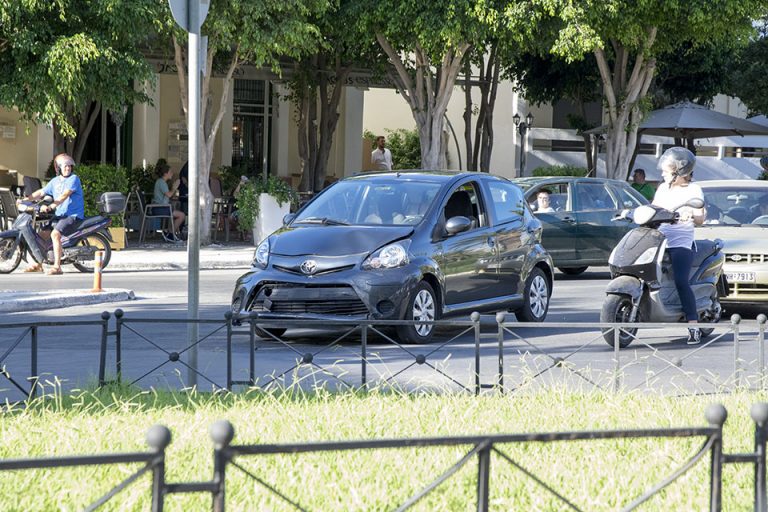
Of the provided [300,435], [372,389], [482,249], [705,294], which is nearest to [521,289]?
[482,249]

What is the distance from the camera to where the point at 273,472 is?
206 inches

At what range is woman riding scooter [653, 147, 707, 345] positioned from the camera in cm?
1116

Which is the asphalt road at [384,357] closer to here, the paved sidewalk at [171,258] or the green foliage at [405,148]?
the paved sidewalk at [171,258]

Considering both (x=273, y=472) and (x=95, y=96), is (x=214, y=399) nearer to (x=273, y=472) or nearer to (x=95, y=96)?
(x=273, y=472)

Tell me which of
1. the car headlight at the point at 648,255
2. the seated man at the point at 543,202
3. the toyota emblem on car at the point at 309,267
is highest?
the seated man at the point at 543,202

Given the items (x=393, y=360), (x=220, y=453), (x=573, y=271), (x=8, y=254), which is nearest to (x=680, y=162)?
(x=393, y=360)

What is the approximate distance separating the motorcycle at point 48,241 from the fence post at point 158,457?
47.7 ft

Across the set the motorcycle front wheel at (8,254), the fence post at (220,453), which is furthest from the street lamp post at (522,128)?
the fence post at (220,453)

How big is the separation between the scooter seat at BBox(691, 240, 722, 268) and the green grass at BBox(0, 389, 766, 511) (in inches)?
163

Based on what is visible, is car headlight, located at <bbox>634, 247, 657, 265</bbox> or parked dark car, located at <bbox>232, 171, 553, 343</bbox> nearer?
car headlight, located at <bbox>634, 247, 657, 265</bbox>

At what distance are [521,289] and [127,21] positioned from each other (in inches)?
417

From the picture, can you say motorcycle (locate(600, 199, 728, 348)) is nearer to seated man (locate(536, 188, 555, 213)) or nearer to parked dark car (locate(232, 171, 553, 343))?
parked dark car (locate(232, 171, 553, 343))

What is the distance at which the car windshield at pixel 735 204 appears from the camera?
14.6 meters

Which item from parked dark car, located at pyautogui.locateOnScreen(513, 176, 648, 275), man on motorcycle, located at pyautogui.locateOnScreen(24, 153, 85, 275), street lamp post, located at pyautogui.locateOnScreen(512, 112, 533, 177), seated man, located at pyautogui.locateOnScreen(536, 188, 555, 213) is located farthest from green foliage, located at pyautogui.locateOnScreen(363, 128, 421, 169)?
man on motorcycle, located at pyautogui.locateOnScreen(24, 153, 85, 275)
